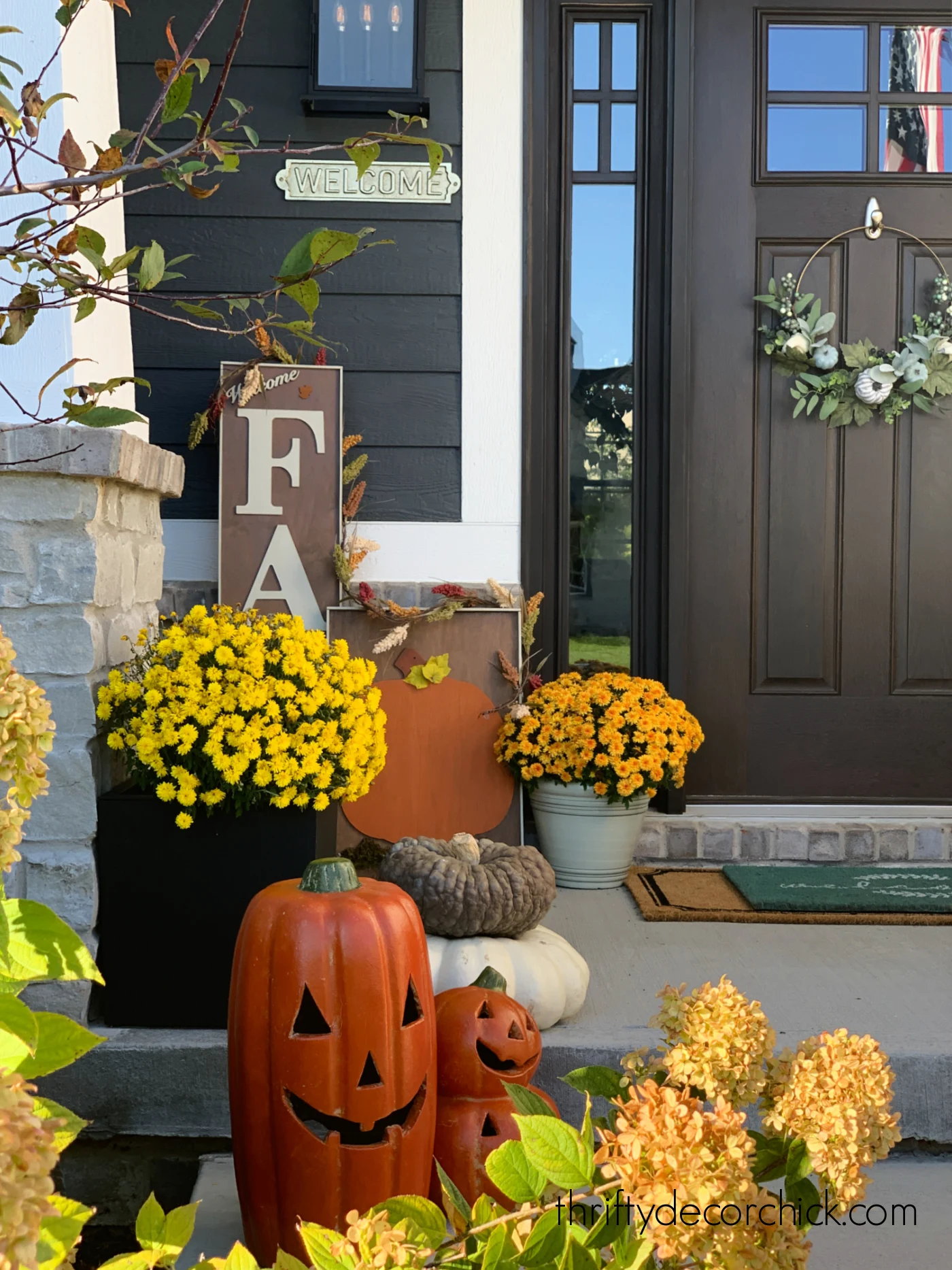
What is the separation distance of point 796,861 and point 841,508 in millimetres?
990

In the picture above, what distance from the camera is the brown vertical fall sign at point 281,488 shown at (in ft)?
9.07

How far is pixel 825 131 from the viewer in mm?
3020

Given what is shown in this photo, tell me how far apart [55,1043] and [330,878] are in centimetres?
77

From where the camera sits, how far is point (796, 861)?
2.99 meters

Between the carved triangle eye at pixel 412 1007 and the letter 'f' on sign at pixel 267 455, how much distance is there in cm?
165

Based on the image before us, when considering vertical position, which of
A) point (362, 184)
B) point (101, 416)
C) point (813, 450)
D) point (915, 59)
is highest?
point (915, 59)

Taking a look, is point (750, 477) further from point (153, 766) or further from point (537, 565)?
point (153, 766)

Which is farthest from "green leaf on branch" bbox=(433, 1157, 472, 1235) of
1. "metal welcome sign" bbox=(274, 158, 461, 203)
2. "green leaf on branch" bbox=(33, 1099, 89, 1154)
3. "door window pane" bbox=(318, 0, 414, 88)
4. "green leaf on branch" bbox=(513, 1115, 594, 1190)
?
"door window pane" bbox=(318, 0, 414, 88)

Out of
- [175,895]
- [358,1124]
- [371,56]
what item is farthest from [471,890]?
[371,56]

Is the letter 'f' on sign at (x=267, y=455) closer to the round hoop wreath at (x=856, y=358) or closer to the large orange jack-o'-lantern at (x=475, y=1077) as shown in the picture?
the round hoop wreath at (x=856, y=358)

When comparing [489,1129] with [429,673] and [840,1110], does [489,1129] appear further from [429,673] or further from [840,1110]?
[429,673]

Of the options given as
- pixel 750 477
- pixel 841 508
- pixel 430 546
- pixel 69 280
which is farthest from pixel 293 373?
pixel 69 280

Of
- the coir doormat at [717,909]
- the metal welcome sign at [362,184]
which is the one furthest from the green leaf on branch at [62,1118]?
the metal welcome sign at [362,184]

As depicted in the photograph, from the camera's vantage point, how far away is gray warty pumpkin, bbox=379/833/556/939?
1905mm
